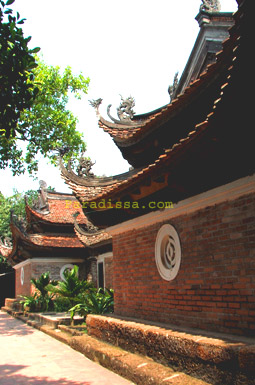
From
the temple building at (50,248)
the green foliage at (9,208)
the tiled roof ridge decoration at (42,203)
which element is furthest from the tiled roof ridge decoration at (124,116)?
the green foliage at (9,208)

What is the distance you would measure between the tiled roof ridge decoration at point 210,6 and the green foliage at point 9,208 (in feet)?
75.6

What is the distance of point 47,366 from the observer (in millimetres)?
6484

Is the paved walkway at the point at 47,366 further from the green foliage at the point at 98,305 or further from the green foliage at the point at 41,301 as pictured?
the green foliage at the point at 41,301

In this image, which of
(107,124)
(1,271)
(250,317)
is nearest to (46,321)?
(107,124)

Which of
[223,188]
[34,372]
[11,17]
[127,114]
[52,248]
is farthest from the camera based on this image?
[52,248]

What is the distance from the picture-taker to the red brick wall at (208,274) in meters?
4.20

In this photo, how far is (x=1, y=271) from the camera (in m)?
28.6

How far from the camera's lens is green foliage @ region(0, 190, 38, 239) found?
1257 inches

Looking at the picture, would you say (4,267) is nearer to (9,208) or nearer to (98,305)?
(9,208)

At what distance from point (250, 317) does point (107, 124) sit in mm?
5796

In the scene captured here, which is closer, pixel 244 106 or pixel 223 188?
pixel 244 106

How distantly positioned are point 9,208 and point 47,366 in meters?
29.3

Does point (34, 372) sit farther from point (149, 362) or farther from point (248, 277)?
point (248, 277)

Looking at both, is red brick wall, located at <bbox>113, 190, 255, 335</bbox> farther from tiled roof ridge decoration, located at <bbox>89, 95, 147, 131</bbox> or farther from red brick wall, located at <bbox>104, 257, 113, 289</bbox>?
red brick wall, located at <bbox>104, 257, 113, 289</bbox>
